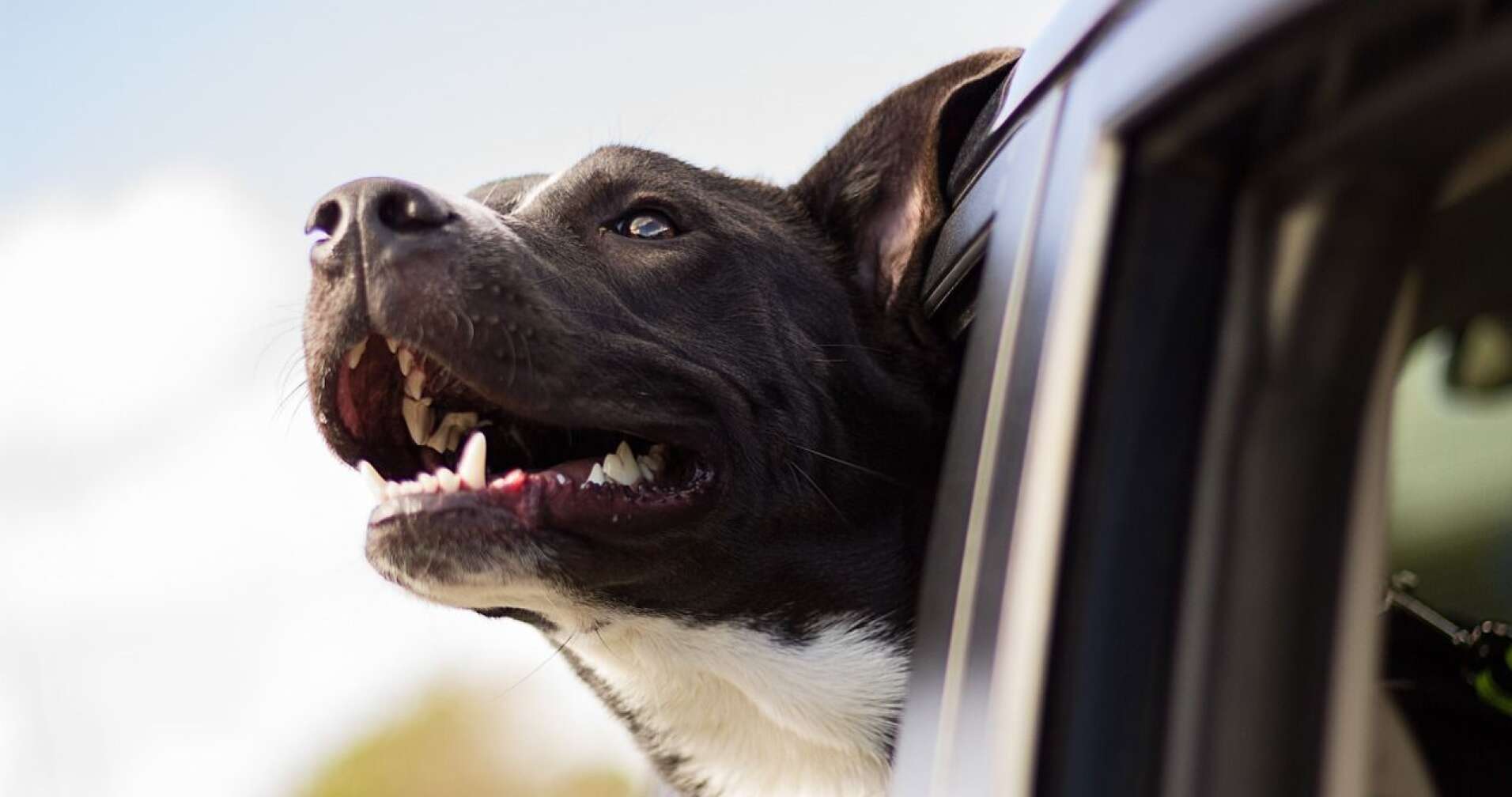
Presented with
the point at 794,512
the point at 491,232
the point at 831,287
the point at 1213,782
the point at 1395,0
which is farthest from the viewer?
the point at 831,287

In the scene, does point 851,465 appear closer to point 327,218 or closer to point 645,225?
point 645,225

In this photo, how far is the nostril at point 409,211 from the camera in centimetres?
231

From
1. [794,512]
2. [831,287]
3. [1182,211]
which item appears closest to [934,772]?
[1182,211]


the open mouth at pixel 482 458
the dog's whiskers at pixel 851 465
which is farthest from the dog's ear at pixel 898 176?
the open mouth at pixel 482 458

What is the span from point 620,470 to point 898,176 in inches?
31.2

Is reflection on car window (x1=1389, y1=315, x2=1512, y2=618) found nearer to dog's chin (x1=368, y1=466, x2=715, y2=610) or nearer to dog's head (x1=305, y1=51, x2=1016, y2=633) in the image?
dog's head (x1=305, y1=51, x2=1016, y2=633)

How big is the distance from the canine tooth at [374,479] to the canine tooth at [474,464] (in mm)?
122

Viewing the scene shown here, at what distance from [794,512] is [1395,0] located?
74.9 inches

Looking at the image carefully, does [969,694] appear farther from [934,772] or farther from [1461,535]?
[1461,535]

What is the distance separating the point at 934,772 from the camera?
4.82 feet

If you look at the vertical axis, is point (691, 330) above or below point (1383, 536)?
above

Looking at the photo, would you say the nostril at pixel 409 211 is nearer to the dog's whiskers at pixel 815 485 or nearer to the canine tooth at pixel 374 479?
the canine tooth at pixel 374 479

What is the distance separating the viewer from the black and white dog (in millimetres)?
2393

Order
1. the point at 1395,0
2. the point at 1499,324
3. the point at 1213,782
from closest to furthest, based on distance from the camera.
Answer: the point at 1395,0 → the point at 1213,782 → the point at 1499,324
